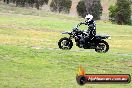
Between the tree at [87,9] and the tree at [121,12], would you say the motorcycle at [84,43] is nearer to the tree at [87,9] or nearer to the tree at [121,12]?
the tree at [121,12]

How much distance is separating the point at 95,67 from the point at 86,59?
102 inches

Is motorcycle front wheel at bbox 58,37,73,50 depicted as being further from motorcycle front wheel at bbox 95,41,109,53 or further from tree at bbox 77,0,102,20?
tree at bbox 77,0,102,20

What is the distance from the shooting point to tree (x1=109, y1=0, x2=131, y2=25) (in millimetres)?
149625

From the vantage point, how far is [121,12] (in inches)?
5861

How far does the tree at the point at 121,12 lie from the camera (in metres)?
150

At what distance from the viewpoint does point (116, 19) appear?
155125 millimetres

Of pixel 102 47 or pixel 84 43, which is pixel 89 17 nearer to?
pixel 84 43

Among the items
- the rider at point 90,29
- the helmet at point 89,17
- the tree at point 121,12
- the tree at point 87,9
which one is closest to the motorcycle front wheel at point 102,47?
the rider at point 90,29

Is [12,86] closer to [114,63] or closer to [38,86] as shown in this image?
[38,86]

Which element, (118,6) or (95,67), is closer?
(95,67)

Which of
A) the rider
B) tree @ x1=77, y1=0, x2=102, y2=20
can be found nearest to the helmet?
the rider

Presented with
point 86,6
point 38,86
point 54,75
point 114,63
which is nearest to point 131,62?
point 114,63

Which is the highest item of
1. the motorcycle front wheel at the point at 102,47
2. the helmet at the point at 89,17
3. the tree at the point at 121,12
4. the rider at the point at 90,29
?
the tree at the point at 121,12

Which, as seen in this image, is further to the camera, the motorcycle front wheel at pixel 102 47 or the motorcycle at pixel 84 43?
the motorcycle front wheel at pixel 102 47
